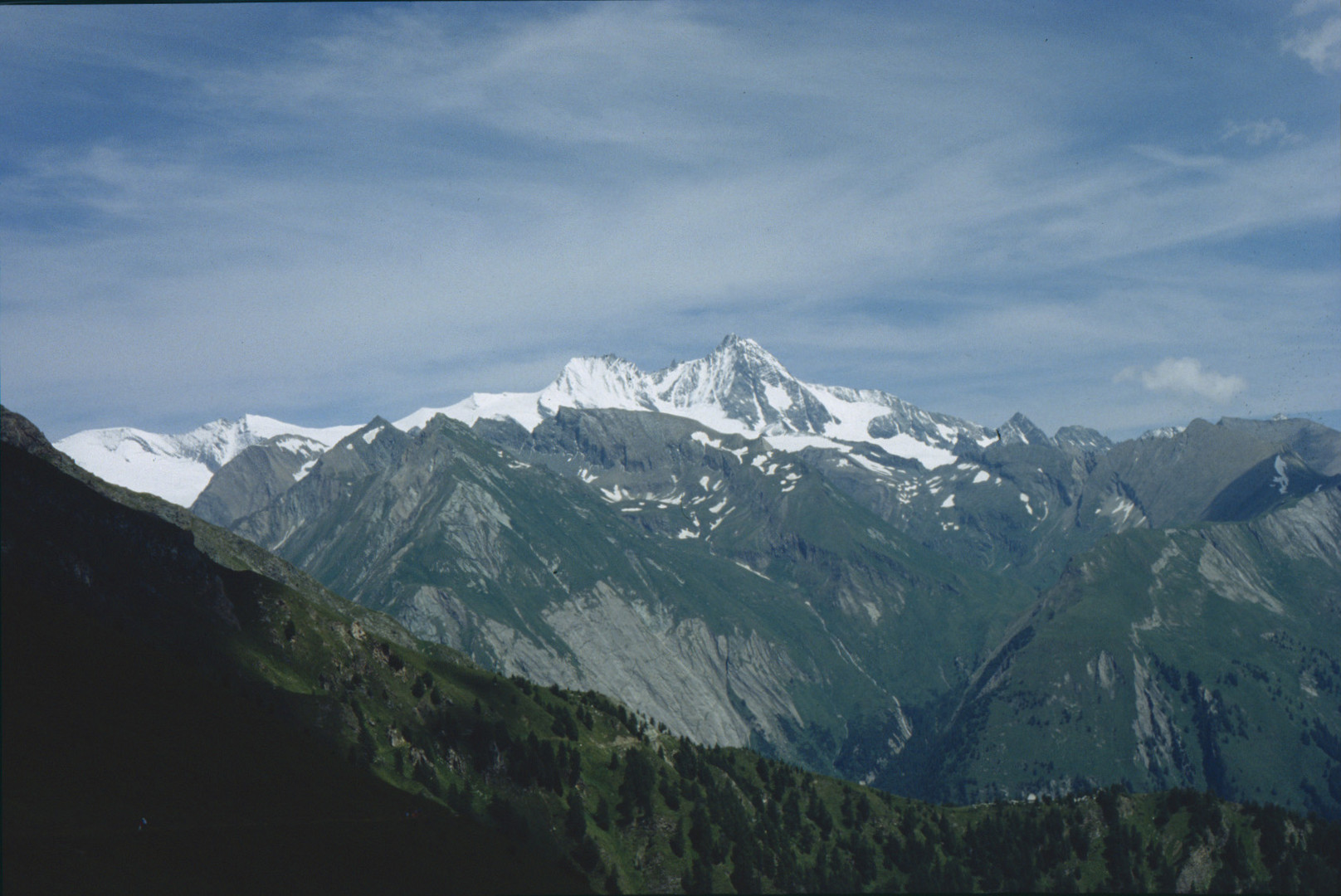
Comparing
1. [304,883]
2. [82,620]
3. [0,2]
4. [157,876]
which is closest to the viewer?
[0,2]

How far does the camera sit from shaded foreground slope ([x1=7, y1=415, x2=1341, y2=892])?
79.4 m

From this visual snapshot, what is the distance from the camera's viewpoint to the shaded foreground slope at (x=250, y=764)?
7944cm

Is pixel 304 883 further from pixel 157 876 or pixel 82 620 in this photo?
pixel 82 620

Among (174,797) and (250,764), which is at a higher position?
(250,764)

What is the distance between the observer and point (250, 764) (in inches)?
3905

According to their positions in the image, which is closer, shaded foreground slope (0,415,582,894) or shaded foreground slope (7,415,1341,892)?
shaded foreground slope (0,415,582,894)

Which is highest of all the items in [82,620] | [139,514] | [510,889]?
[139,514]

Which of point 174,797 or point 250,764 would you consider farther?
point 250,764

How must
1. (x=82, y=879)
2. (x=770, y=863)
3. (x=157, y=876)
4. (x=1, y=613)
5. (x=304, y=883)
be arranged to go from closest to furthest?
(x=82, y=879)
(x=157, y=876)
(x=304, y=883)
(x=1, y=613)
(x=770, y=863)

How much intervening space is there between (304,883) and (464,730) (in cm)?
10973

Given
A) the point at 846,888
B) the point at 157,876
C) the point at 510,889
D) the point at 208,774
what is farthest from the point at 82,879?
the point at 846,888

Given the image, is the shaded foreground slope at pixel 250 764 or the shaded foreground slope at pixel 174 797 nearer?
the shaded foreground slope at pixel 174 797

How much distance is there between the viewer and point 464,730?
19262cm

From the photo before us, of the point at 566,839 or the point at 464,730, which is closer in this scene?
the point at 566,839
